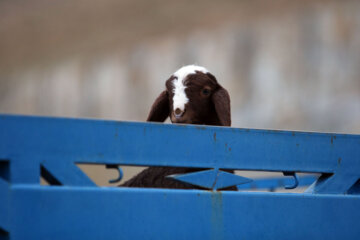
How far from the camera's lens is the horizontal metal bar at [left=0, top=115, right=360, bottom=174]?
1.64 m

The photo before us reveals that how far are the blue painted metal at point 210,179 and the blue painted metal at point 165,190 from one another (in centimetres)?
3

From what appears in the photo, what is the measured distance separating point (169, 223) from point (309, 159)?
2.07 feet

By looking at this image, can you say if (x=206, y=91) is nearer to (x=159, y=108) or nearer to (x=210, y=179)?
(x=159, y=108)

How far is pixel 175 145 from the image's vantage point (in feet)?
6.09

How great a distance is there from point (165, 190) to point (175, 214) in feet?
0.28

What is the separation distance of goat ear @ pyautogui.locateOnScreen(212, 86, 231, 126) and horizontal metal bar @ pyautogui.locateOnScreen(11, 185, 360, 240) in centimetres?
67

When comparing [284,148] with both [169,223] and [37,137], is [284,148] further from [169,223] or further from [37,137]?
[37,137]

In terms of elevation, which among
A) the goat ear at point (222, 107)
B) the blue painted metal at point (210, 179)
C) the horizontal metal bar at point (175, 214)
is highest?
the goat ear at point (222, 107)

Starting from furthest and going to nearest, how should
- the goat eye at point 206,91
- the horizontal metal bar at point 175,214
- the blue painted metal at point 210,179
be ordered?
the goat eye at point 206,91 < the blue painted metal at point 210,179 < the horizontal metal bar at point 175,214

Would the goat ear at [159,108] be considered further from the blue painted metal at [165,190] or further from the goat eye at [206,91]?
the blue painted metal at [165,190]

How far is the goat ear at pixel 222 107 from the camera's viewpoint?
2.59 meters

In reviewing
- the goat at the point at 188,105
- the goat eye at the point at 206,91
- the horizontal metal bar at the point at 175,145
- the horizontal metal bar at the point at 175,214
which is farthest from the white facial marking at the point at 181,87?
the horizontal metal bar at the point at 175,214

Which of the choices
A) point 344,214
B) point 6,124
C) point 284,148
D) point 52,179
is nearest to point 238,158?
point 284,148

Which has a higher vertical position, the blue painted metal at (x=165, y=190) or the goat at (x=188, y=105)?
the goat at (x=188, y=105)
